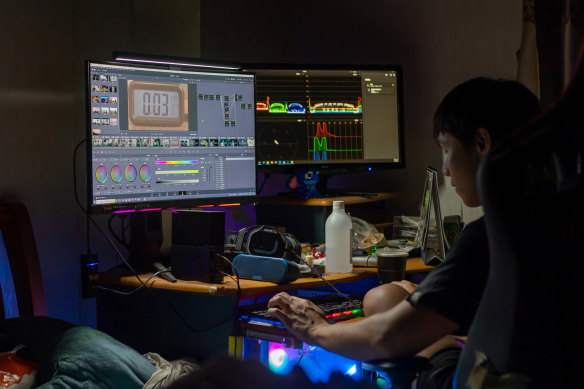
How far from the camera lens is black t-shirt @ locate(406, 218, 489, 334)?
108 cm

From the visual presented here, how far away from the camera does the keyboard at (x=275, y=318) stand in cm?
157

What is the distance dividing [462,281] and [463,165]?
0.28 metres

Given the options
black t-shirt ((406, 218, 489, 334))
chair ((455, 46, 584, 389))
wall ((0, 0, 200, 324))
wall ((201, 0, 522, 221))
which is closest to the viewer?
chair ((455, 46, 584, 389))

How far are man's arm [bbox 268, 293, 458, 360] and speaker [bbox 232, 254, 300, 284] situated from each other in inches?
7.1

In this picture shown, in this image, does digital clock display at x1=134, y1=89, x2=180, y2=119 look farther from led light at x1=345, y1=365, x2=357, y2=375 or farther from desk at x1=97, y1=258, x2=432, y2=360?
led light at x1=345, y1=365, x2=357, y2=375

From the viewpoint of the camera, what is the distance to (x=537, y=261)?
0.74 m

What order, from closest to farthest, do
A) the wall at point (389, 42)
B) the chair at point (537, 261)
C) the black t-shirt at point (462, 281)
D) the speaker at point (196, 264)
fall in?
the chair at point (537, 261), the black t-shirt at point (462, 281), the speaker at point (196, 264), the wall at point (389, 42)

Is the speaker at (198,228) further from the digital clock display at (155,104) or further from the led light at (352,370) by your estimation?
the led light at (352,370)

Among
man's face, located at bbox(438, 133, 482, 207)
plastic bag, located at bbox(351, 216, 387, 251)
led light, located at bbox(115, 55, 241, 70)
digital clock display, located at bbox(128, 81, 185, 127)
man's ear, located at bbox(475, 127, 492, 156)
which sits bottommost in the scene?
plastic bag, located at bbox(351, 216, 387, 251)

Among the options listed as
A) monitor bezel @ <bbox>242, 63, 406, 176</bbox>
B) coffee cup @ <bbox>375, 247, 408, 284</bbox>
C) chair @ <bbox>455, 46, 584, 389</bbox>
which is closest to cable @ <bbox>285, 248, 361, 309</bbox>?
coffee cup @ <bbox>375, 247, 408, 284</bbox>

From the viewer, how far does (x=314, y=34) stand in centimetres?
280

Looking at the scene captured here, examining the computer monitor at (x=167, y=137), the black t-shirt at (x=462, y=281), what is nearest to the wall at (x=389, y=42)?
the computer monitor at (x=167, y=137)

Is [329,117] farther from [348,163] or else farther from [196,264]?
[196,264]

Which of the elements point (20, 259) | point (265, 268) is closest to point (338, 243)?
point (265, 268)
